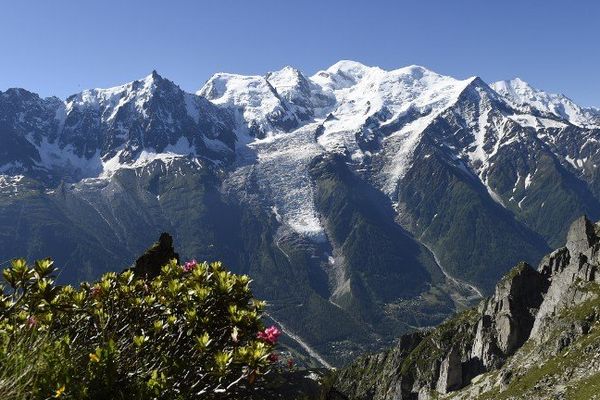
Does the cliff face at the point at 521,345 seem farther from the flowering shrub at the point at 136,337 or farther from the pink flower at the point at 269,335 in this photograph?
the flowering shrub at the point at 136,337

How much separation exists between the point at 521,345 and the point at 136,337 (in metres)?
139

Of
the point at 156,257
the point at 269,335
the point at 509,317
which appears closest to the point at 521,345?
the point at 509,317

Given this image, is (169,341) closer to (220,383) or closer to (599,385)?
(220,383)

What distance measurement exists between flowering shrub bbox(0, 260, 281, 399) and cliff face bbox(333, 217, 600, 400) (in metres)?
76.0

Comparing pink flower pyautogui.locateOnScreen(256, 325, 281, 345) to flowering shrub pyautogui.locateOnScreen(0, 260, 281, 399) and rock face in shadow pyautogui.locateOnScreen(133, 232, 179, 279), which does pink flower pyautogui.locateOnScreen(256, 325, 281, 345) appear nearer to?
flowering shrub pyautogui.locateOnScreen(0, 260, 281, 399)

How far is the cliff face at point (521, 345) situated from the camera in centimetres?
9125

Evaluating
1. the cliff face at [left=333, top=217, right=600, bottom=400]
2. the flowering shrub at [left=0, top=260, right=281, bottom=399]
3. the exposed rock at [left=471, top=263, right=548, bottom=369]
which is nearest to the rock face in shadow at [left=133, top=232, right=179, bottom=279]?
the flowering shrub at [left=0, top=260, right=281, bottom=399]

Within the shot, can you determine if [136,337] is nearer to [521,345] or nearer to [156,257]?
[156,257]

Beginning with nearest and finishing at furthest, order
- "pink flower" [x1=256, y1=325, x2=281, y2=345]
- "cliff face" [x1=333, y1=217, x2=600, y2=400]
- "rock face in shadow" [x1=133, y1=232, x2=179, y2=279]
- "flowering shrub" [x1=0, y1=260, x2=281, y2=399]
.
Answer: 1. "flowering shrub" [x1=0, y1=260, x2=281, y2=399]
2. "pink flower" [x1=256, y1=325, x2=281, y2=345]
3. "rock face in shadow" [x1=133, y1=232, x2=179, y2=279]
4. "cliff face" [x1=333, y1=217, x2=600, y2=400]

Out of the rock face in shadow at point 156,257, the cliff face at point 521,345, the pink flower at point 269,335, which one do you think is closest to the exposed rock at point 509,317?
the cliff face at point 521,345

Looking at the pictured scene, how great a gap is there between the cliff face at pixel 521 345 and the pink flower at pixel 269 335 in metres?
75.1

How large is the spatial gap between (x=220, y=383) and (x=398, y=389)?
160 meters

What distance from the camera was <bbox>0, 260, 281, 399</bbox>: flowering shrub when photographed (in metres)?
8.16

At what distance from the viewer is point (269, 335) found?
1109 centimetres
